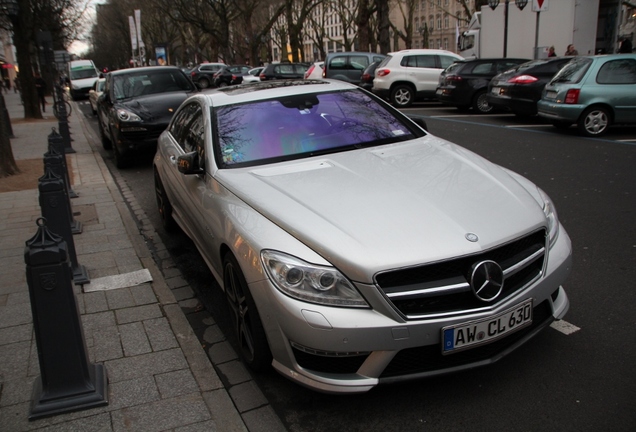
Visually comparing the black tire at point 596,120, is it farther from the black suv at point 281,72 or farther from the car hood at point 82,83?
the car hood at point 82,83

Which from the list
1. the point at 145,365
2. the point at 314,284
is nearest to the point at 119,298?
the point at 145,365

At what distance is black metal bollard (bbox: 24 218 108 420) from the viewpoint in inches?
118

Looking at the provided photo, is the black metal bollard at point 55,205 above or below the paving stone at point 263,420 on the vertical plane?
above

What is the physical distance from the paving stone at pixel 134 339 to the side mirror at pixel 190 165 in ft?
3.72

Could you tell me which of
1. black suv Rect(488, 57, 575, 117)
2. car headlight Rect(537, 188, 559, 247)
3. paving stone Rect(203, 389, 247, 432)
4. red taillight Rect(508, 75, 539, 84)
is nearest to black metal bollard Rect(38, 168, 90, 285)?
paving stone Rect(203, 389, 247, 432)

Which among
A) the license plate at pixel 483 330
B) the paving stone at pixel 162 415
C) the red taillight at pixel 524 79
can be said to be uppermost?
the red taillight at pixel 524 79

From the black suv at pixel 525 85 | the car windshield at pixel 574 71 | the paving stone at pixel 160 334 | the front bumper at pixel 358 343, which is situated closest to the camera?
the front bumper at pixel 358 343

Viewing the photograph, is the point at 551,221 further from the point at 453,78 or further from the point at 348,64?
the point at 348,64

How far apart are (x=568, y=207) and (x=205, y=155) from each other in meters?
4.25

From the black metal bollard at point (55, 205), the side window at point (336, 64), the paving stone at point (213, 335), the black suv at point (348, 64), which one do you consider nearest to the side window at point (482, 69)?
the black suv at point (348, 64)

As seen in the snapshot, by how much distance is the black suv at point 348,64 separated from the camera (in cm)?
2252

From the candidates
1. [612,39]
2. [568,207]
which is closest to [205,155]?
[568,207]

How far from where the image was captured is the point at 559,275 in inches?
135

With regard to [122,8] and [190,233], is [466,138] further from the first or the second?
[122,8]
